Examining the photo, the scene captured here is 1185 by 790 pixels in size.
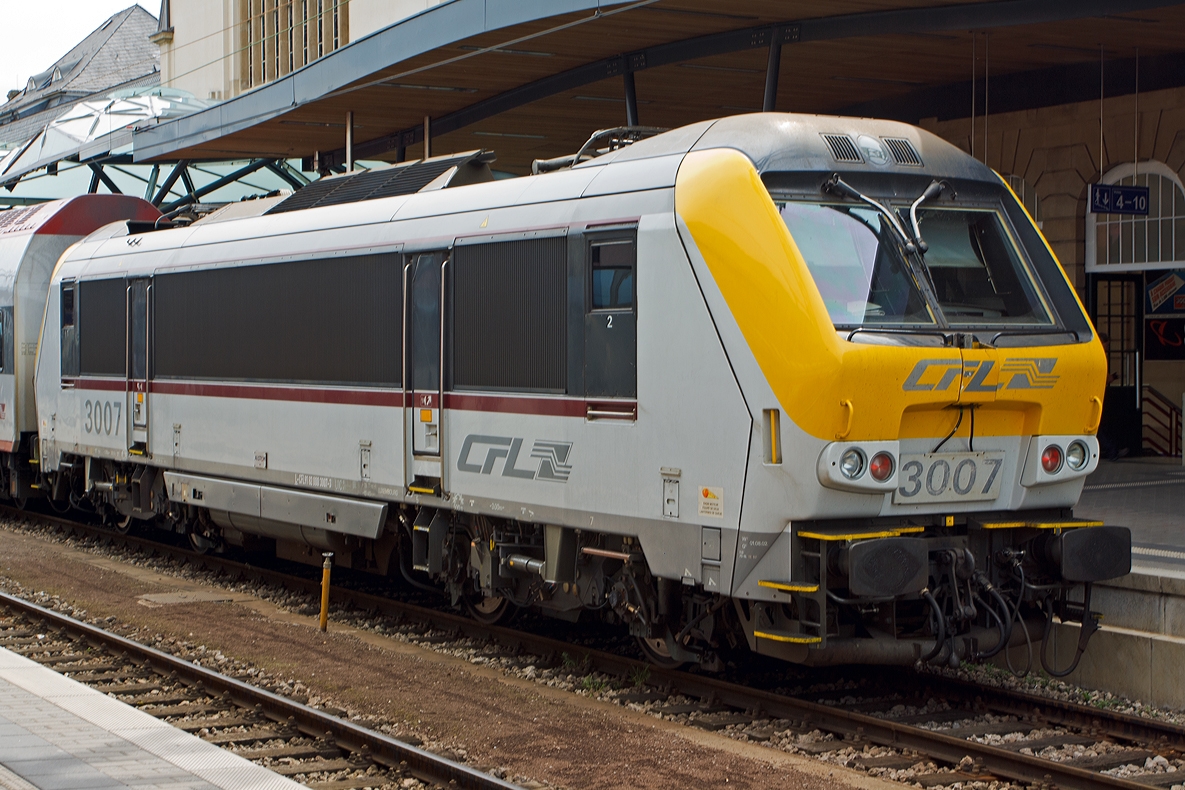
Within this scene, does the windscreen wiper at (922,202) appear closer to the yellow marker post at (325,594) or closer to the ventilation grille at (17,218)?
the yellow marker post at (325,594)

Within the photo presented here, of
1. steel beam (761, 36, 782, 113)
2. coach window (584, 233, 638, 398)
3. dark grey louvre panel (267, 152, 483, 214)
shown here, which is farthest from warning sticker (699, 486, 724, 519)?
steel beam (761, 36, 782, 113)

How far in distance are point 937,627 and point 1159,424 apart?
42.7ft

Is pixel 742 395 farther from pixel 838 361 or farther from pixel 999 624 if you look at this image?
pixel 999 624

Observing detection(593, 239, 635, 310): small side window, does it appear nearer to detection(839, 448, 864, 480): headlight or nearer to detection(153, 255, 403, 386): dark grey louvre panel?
detection(839, 448, 864, 480): headlight

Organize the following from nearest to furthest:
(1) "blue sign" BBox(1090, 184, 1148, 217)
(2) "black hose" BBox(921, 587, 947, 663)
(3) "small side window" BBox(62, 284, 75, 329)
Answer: (2) "black hose" BBox(921, 587, 947, 663), (3) "small side window" BBox(62, 284, 75, 329), (1) "blue sign" BBox(1090, 184, 1148, 217)

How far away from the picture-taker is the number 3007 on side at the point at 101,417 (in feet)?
50.4

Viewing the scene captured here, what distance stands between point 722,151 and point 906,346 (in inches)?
61.6

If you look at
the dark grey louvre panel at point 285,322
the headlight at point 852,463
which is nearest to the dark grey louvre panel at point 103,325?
the dark grey louvre panel at point 285,322

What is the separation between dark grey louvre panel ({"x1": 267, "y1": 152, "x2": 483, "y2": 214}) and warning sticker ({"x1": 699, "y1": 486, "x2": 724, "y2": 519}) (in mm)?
4145

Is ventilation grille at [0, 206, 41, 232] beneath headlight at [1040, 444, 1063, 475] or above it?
above

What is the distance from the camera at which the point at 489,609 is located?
435 inches

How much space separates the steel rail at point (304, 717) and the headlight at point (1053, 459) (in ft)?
12.4

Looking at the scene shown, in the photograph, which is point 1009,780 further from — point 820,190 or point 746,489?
point 820,190

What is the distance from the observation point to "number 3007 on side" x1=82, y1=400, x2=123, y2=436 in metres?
15.4
